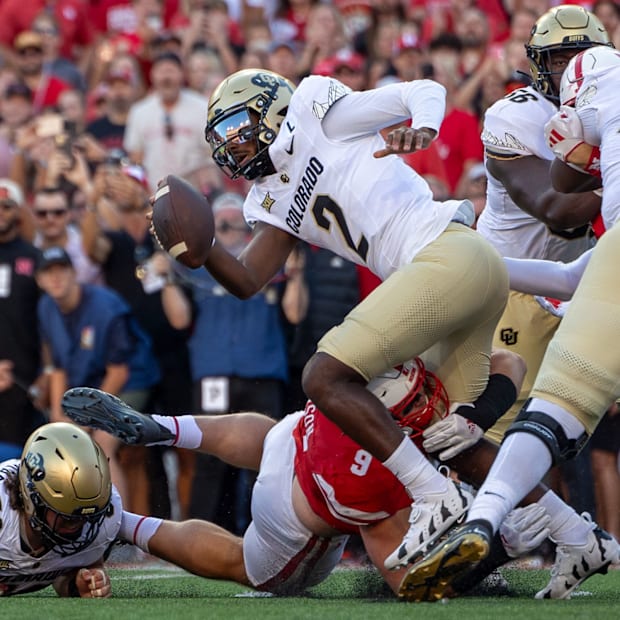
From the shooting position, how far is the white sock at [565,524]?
5066 mm

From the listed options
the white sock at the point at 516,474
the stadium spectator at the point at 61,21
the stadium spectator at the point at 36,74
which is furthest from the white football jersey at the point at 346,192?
the stadium spectator at the point at 61,21

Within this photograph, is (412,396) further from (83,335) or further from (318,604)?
(83,335)

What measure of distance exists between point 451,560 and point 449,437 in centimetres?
97

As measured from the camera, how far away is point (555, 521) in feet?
16.7

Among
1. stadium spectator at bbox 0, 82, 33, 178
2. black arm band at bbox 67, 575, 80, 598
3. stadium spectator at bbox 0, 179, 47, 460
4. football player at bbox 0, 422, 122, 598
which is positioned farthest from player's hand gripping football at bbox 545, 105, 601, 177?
stadium spectator at bbox 0, 82, 33, 178

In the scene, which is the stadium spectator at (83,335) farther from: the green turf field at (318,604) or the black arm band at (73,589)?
the black arm band at (73,589)

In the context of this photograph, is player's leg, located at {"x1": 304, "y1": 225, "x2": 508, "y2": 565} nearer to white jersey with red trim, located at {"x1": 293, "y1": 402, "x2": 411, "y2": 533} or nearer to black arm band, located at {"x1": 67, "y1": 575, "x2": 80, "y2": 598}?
white jersey with red trim, located at {"x1": 293, "y1": 402, "x2": 411, "y2": 533}

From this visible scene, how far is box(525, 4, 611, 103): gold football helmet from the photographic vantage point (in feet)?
20.2

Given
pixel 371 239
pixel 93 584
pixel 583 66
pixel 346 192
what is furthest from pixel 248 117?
pixel 93 584

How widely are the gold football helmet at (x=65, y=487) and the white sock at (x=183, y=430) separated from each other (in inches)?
15.1

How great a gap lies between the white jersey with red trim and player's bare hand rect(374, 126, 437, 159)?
1041mm

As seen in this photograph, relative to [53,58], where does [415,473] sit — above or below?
above

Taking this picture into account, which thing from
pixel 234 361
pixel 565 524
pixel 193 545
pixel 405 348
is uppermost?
pixel 405 348

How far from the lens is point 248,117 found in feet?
18.2
